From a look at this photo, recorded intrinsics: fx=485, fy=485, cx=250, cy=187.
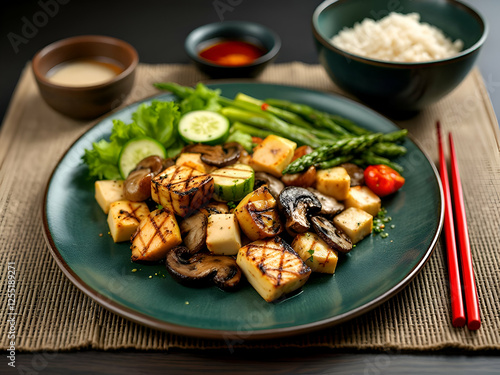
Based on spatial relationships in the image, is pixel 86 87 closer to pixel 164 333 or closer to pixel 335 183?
pixel 335 183

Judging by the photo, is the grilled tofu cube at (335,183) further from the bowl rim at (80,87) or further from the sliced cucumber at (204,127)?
the bowl rim at (80,87)

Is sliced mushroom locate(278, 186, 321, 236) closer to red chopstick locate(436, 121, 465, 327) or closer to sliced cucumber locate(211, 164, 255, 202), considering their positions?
sliced cucumber locate(211, 164, 255, 202)

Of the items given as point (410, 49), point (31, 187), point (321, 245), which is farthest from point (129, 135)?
point (410, 49)

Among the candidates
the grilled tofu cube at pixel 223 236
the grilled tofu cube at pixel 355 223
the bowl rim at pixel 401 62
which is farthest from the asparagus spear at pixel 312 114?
the grilled tofu cube at pixel 223 236

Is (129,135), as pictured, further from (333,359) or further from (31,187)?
(333,359)

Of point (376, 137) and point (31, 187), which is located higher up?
point (376, 137)

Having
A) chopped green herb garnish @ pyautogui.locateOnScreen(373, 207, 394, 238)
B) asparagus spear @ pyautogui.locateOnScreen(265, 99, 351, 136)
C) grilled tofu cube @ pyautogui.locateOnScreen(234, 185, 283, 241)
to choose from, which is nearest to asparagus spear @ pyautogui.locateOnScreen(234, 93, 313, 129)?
asparagus spear @ pyautogui.locateOnScreen(265, 99, 351, 136)
